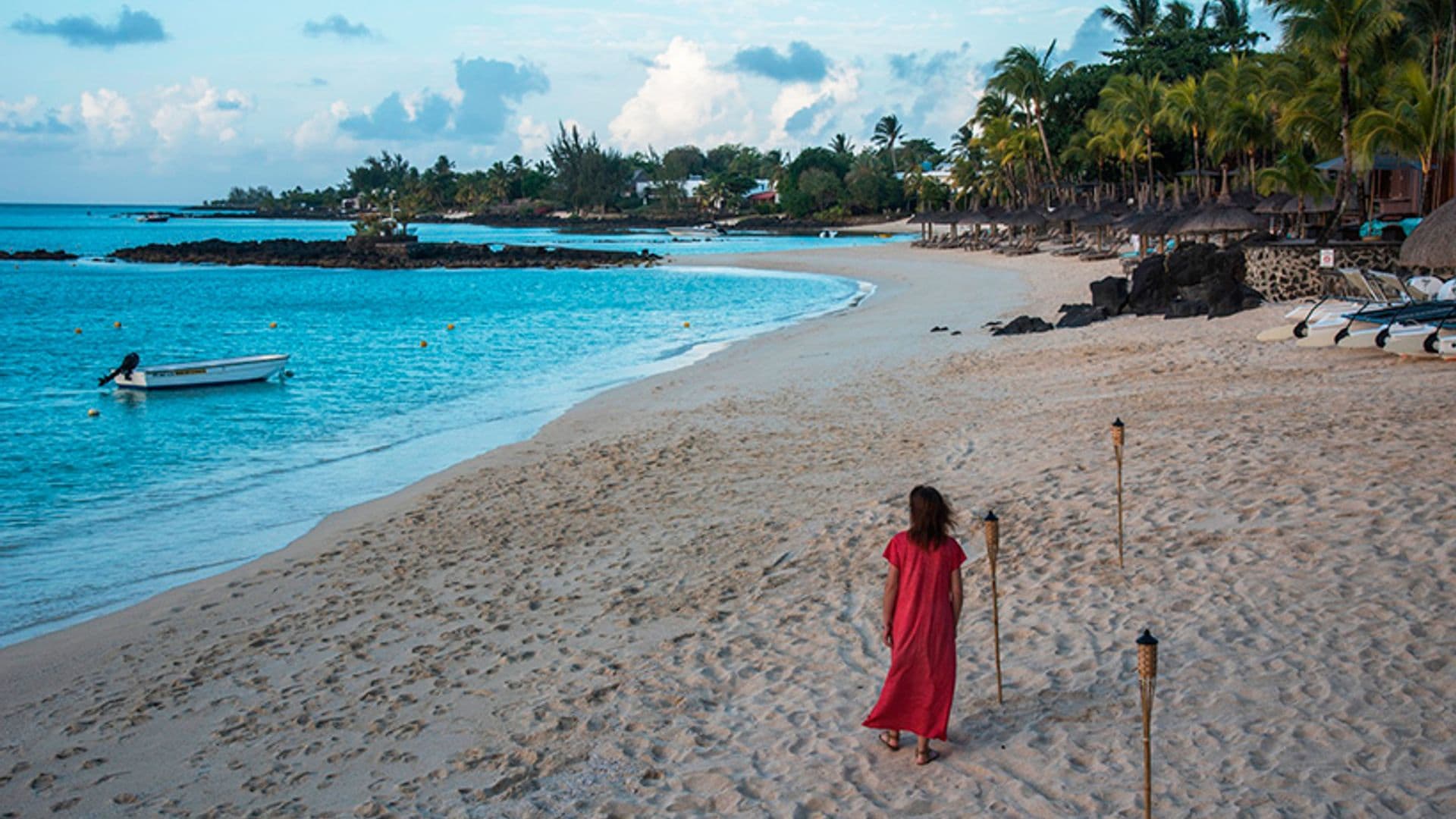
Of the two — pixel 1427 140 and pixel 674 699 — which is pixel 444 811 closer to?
pixel 674 699

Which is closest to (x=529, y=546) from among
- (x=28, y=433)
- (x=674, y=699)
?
(x=674, y=699)

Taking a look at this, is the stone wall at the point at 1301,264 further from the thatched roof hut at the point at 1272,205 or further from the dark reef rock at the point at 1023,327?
the thatched roof hut at the point at 1272,205

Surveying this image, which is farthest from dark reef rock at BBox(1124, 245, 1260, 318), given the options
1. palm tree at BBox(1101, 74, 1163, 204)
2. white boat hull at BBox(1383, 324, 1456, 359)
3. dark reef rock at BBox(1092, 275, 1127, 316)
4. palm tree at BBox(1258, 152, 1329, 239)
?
palm tree at BBox(1101, 74, 1163, 204)

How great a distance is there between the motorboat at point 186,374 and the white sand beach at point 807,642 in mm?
14707

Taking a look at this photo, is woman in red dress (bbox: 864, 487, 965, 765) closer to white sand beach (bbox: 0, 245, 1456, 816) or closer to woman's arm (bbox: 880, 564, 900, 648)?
woman's arm (bbox: 880, 564, 900, 648)

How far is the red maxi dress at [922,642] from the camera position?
5.28m

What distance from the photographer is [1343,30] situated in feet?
85.8

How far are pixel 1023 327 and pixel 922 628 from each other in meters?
18.7

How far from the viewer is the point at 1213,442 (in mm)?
10711

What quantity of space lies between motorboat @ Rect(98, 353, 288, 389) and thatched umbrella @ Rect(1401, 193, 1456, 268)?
2252 cm

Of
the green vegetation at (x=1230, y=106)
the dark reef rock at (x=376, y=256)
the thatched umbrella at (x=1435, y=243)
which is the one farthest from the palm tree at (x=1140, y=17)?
the thatched umbrella at (x=1435, y=243)

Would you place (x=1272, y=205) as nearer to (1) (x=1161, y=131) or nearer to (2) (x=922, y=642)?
(1) (x=1161, y=131)

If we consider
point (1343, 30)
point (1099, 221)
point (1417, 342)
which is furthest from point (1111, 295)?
point (1099, 221)

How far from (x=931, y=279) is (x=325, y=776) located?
42702 mm
